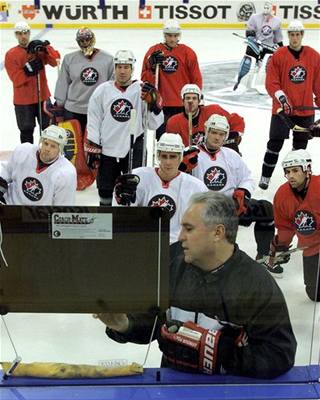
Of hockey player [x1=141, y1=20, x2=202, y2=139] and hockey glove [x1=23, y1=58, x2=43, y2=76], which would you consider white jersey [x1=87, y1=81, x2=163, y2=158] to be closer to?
hockey player [x1=141, y1=20, x2=202, y2=139]

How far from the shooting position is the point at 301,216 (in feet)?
6.19

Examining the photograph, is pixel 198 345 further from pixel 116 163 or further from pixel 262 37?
pixel 262 37

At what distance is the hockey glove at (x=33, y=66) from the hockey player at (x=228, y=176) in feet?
4.94

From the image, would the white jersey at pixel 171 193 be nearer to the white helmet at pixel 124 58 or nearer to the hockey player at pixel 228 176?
the hockey player at pixel 228 176

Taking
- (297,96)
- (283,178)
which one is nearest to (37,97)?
(297,96)

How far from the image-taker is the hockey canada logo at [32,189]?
4.98ft

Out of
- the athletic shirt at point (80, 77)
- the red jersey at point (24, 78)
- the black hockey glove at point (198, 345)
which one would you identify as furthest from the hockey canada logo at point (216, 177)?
the red jersey at point (24, 78)

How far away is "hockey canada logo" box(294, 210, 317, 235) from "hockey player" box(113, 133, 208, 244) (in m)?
0.26

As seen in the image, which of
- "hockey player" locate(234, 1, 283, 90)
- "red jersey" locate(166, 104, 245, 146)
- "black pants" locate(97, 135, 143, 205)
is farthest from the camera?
"hockey player" locate(234, 1, 283, 90)

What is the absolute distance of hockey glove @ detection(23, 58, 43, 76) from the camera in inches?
160

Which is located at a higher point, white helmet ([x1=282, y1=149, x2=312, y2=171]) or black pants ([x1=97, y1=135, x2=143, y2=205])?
white helmet ([x1=282, y1=149, x2=312, y2=171])

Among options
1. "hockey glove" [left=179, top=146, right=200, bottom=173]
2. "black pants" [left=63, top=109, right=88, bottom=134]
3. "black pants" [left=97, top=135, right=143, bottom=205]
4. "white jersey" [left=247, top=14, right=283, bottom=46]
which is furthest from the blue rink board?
"white jersey" [left=247, top=14, right=283, bottom=46]

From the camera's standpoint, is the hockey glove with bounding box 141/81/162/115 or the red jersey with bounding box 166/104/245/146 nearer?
the red jersey with bounding box 166/104/245/146

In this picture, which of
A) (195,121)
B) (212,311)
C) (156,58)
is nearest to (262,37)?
(156,58)
